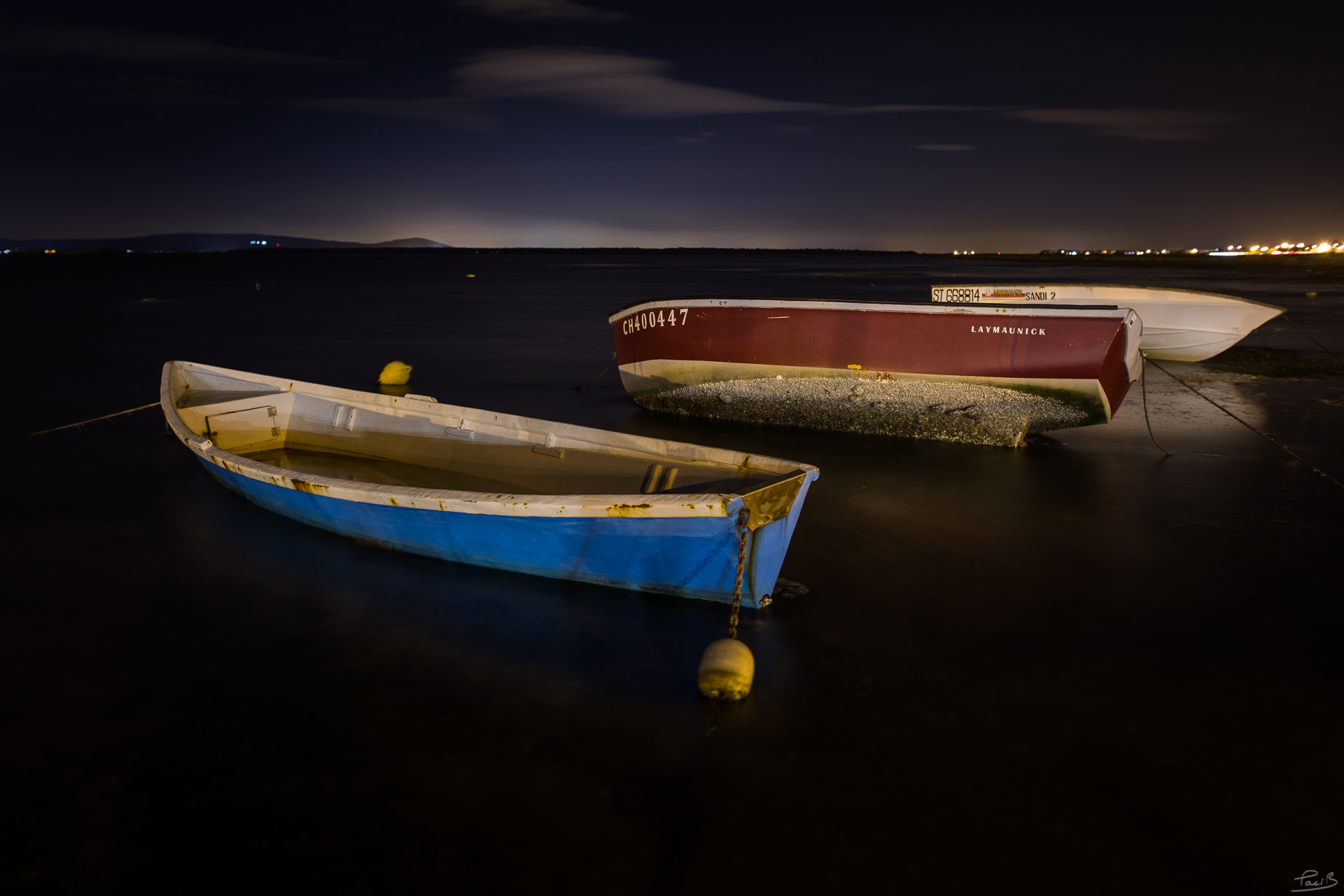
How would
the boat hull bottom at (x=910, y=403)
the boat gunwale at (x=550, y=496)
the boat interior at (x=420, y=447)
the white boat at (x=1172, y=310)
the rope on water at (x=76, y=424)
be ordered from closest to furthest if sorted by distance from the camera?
the boat gunwale at (x=550, y=496), the boat interior at (x=420, y=447), the boat hull bottom at (x=910, y=403), the rope on water at (x=76, y=424), the white boat at (x=1172, y=310)

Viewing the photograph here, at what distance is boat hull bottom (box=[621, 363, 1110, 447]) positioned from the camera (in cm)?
1109

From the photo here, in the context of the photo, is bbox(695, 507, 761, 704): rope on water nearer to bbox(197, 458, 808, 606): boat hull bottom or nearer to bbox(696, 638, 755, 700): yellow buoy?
bbox(696, 638, 755, 700): yellow buoy

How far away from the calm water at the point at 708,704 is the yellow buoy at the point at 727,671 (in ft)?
0.47

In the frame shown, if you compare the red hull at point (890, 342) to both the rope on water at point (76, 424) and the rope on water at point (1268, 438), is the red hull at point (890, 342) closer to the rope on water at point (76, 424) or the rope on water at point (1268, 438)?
the rope on water at point (1268, 438)

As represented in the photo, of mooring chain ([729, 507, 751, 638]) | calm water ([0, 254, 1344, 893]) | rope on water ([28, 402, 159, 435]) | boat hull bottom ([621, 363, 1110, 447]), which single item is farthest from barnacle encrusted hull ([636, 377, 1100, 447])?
rope on water ([28, 402, 159, 435])

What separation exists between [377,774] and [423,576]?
2548 mm

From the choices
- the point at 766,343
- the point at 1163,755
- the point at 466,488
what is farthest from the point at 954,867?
the point at 766,343

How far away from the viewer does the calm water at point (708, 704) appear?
3648mm

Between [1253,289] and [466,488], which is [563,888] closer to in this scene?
[466,488]

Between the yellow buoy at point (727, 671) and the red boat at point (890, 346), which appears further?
the red boat at point (890, 346)

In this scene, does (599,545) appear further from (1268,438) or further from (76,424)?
(76,424)

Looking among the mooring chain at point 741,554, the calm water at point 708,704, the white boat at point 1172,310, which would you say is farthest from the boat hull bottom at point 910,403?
the mooring chain at point 741,554

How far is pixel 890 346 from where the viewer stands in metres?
11.8

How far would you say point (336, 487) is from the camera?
21.5 feet
